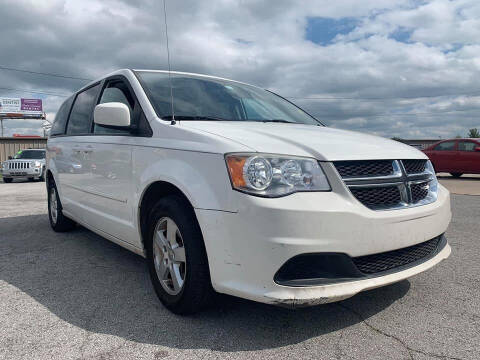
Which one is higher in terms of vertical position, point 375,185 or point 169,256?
point 375,185

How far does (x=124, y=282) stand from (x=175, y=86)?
5.32ft

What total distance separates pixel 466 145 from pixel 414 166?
520 inches

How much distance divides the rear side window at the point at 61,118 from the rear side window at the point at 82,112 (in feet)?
0.83

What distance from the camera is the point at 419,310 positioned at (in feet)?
8.21

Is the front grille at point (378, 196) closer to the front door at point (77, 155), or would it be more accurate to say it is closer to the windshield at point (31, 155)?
the front door at point (77, 155)

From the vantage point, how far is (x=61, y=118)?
16.7ft

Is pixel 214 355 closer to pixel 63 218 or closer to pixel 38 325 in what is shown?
pixel 38 325

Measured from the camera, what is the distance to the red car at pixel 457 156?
13492 millimetres

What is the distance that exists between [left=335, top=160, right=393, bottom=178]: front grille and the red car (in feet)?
42.6

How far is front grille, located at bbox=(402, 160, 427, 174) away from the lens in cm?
246

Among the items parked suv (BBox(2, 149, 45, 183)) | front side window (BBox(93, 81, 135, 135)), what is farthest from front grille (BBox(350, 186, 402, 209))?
parked suv (BBox(2, 149, 45, 183))

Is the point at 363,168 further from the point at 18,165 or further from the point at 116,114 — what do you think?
the point at 18,165

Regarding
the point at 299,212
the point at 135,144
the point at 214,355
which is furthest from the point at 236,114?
the point at 214,355

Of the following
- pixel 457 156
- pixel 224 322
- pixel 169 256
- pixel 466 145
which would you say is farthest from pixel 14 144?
pixel 224 322
